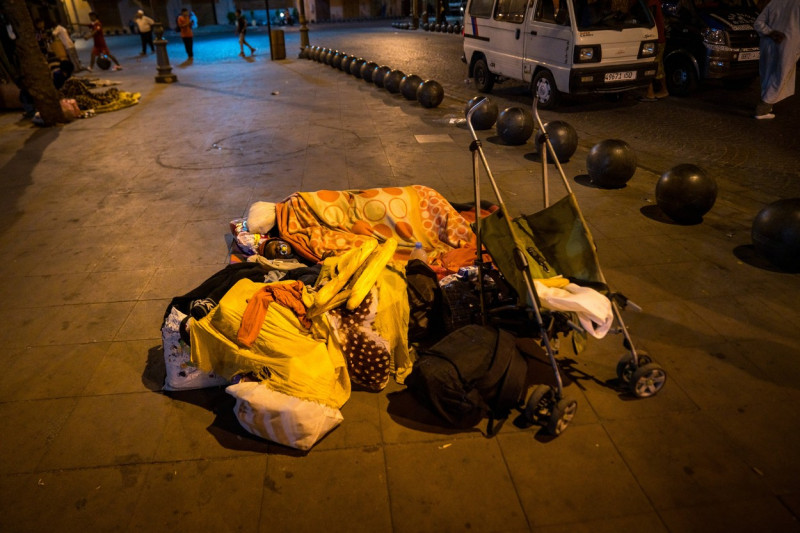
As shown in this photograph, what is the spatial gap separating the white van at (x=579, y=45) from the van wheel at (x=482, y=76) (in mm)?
1079

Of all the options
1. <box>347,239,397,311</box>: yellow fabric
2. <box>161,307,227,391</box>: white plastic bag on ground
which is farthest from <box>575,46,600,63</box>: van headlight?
<box>161,307,227,391</box>: white plastic bag on ground

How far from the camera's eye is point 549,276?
3.28 metres

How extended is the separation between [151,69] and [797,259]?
2000 cm

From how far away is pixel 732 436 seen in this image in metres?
2.85

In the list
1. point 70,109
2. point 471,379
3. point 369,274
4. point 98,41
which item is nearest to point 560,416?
point 471,379

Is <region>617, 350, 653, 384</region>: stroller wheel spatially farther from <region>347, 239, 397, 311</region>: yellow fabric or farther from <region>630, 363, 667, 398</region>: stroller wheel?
<region>347, 239, 397, 311</region>: yellow fabric

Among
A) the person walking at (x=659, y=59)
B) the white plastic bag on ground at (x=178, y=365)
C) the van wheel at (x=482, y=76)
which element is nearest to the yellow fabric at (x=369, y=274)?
the white plastic bag on ground at (x=178, y=365)

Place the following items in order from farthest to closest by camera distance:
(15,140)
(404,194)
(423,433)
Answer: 1. (15,140)
2. (404,194)
3. (423,433)

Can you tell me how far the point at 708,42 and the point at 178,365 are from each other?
11.9 metres

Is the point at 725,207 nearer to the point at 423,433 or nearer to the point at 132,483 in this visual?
the point at 423,433

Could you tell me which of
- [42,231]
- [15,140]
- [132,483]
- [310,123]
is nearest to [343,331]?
[132,483]

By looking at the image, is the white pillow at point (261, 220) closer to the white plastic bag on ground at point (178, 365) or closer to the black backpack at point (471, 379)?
the white plastic bag on ground at point (178, 365)

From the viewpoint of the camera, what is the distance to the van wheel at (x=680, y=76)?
11180mm

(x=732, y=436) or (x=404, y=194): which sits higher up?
(x=404, y=194)
